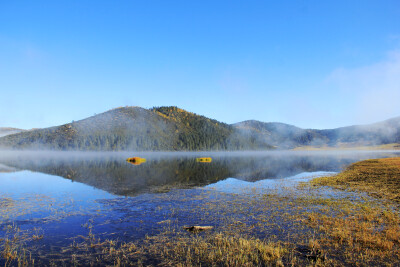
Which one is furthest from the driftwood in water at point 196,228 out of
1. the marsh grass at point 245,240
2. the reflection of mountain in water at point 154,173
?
the reflection of mountain in water at point 154,173

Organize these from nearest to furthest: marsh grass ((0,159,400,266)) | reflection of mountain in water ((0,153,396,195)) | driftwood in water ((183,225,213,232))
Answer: marsh grass ((0,159,400,266)) < driftwood in water ((183,225,213,232)) < reflection of mountain in water ((0,153,396,195))

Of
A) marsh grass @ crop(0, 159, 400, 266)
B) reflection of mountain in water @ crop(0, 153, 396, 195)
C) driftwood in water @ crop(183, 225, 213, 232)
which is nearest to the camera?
marsh grass @ crop(0, 159, 400, 266)

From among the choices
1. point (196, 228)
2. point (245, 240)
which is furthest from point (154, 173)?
point (245, 240)

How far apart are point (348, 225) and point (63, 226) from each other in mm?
19719

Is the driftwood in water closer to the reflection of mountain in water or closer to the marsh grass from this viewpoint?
the marsh grass

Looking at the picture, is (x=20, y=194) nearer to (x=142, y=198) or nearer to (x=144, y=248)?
(x=142, y=198)

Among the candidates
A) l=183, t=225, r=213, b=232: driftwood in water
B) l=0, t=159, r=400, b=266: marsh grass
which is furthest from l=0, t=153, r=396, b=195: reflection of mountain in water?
l=183, t=225, r=213, b=232: driftwood in water

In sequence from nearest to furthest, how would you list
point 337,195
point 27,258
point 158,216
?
point 27,258 < point 158,216 < point 337,195

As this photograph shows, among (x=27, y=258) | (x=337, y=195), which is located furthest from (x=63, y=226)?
(x=337, y=195)

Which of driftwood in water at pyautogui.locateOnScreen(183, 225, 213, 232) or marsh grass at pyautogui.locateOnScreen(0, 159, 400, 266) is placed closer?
marsh grass at pyautogui.locateOnScreen(0, 159, 400, 266)

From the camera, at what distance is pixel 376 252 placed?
1175 centimetres

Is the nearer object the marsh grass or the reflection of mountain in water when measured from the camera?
the marsh grass

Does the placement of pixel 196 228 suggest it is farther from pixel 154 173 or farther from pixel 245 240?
pixel 154 173

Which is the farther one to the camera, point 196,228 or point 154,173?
point 154,173
